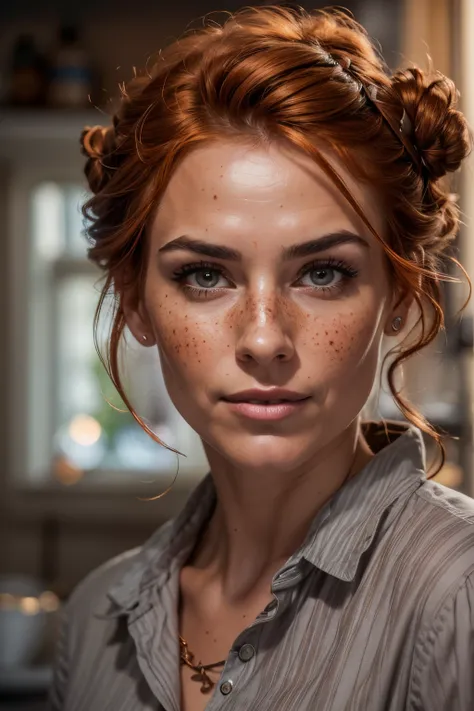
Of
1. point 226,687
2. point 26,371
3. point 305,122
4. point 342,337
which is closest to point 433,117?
point 305,122

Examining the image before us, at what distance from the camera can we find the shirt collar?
861mm

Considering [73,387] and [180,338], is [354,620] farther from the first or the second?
[73,387]

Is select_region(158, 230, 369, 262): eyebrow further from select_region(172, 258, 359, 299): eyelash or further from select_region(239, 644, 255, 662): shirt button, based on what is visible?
select_region(239, 644, 255, 662): shirt button

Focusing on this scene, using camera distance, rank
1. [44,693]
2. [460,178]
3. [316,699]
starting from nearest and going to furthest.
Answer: [316,699] < [460,178] < [44,693]

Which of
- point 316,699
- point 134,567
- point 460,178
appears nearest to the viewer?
point 316,699

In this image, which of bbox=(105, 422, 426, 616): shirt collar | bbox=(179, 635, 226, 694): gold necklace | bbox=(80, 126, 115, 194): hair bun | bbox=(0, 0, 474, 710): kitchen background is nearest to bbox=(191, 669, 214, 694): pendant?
bbox=(179, 635, 226, 694): gold necklace

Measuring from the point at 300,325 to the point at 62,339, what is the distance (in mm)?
2830

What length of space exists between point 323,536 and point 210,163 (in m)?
0.37

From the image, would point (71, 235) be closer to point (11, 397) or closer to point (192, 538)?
point (11, 397)

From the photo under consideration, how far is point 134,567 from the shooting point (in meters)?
1.12

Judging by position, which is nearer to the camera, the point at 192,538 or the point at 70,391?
the point at 192,538

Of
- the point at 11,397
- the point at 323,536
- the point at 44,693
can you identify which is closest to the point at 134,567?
the point at 323,536

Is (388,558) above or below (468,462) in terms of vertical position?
above

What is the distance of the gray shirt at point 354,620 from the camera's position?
76cm
